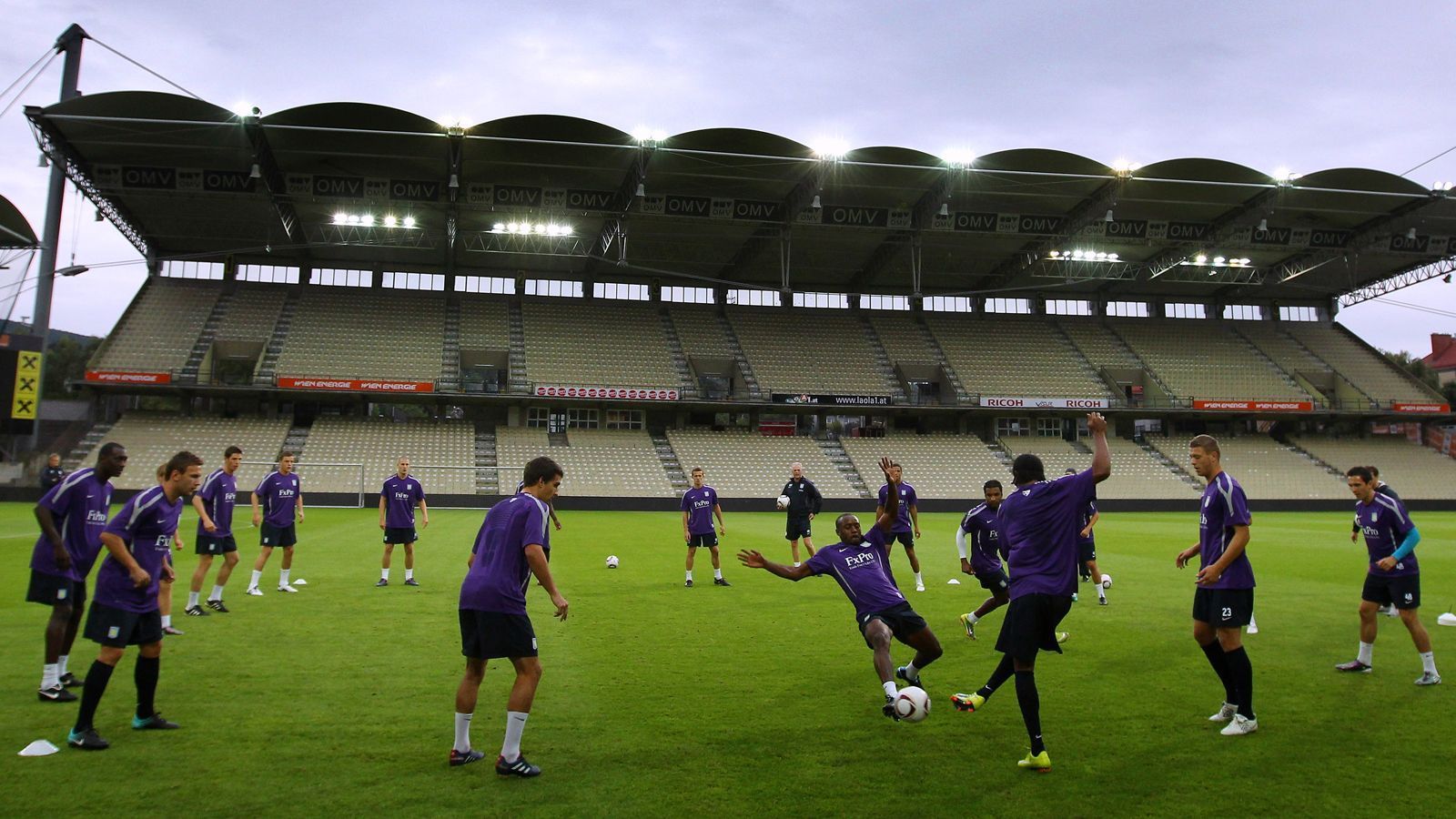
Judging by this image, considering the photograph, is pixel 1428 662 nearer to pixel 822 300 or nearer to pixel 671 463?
pixel 671 463

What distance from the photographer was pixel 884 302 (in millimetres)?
57375

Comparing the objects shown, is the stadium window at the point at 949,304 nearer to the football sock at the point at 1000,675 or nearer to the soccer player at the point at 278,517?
the soccer player at the point at 278,517

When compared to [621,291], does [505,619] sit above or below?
below

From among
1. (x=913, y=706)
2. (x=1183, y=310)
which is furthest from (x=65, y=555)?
(x=1183, y=310)

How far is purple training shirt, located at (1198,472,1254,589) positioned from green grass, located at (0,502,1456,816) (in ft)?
4.05

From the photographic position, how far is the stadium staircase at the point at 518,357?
4684 centimetres

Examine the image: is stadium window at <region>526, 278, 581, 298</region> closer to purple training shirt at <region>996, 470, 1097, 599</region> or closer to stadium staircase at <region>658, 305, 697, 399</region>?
stadium staircase at <region>658, 305, 697, 399</region>

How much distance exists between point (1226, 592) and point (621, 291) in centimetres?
5036

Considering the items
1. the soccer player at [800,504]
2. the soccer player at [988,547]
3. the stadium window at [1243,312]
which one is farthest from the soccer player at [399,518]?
the stadium window at [1243,312]

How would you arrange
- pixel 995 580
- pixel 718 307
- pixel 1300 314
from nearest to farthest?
pixel 995 580, pixel 718 307, pixel 1300 314

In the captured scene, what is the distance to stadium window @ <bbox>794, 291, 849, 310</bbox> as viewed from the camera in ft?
185

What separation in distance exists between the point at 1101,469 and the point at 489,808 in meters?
4.61

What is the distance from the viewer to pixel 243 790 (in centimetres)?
522

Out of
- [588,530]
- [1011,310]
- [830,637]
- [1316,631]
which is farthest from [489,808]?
[1011,310]
